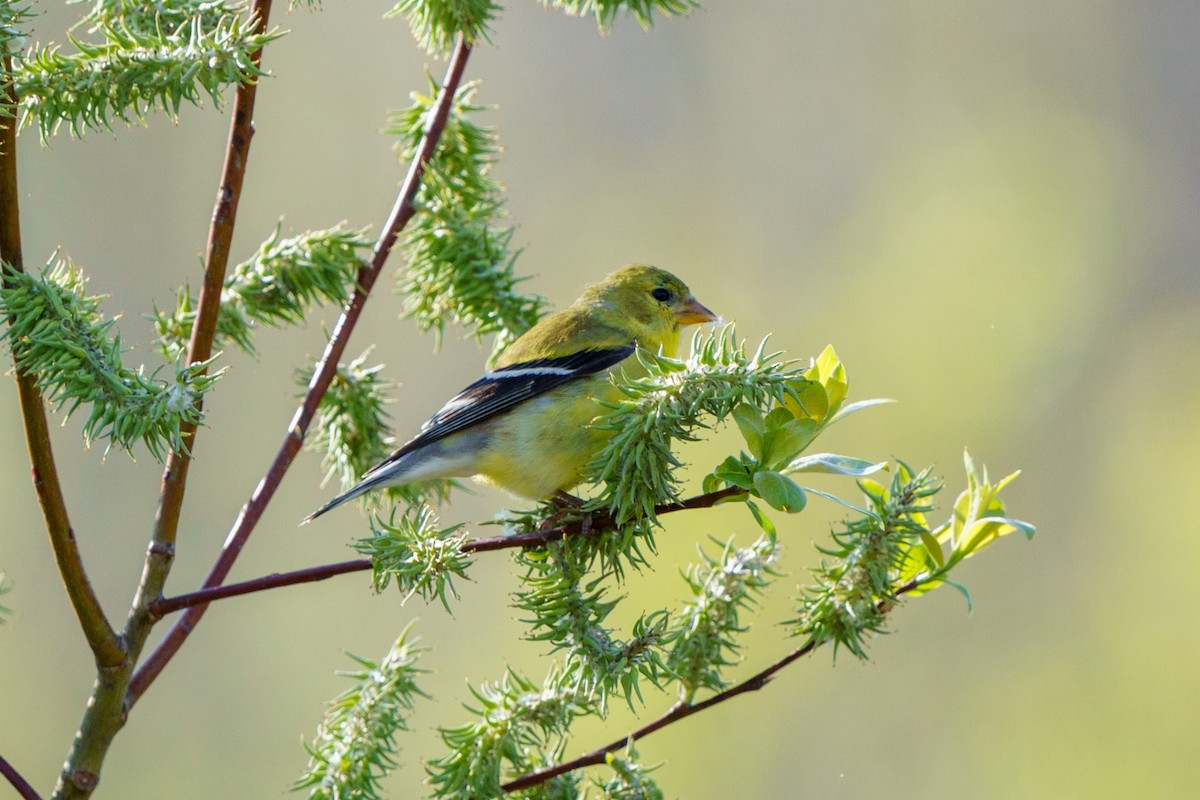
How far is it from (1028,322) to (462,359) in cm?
327

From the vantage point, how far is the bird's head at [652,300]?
3.19 m

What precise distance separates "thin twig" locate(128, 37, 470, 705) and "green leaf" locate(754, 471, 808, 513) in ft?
2.36

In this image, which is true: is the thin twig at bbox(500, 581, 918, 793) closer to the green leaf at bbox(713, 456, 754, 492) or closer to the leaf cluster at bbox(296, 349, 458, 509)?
Result: the green leaf at bbox(713, 456, 754, 492)

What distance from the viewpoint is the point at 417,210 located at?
1974mm

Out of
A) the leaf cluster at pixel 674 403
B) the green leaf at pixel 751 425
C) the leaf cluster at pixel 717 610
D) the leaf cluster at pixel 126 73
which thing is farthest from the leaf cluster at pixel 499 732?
the leaf cluster at pixel 126 73

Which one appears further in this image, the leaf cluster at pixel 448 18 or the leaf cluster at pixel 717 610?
the leaf cluster at pixel 448 18

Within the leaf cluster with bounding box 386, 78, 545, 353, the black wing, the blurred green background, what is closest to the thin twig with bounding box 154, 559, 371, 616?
the leaf cluster with bounding box 386, 78, 545, 353

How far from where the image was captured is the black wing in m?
2.52

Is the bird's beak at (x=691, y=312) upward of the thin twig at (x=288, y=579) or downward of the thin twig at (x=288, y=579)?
upward

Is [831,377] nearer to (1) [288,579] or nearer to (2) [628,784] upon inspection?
(2) [628,784]

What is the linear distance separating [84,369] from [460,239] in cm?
82

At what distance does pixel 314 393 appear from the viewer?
5.82 feet

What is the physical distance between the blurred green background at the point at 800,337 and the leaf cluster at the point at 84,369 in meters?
3.23

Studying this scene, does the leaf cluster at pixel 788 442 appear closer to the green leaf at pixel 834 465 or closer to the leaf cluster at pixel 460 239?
the green leaf at pixel 834 465
